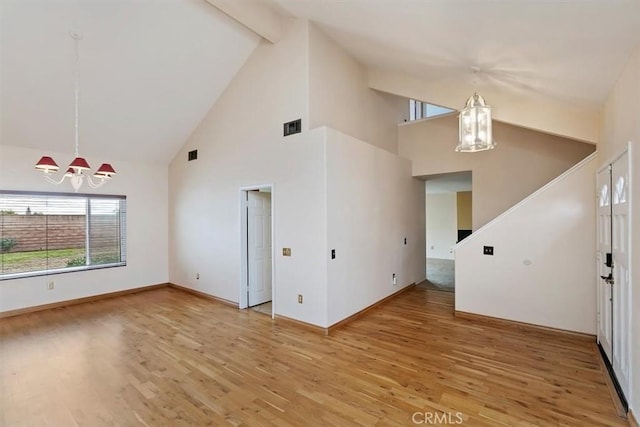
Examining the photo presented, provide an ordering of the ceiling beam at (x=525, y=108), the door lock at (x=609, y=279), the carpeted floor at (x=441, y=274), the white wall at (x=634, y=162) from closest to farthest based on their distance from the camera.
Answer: the white wall at (x=634, y=162), the door lock at (x=609, y=279), the ceiling beam at (x=525, y=108), the carpeted floor at (x=441, y=274)

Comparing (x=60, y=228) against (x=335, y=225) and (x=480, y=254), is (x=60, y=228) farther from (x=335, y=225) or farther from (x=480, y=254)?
(x=480, y=254)

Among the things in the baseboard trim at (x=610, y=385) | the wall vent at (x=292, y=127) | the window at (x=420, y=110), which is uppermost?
the window at (x=420, y=110)

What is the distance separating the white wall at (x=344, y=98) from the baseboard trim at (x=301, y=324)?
9.34ft

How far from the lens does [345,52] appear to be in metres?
4.84

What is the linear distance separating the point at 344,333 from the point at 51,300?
17.6 feet

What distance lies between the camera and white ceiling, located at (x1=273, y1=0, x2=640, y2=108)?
2170 millimetres

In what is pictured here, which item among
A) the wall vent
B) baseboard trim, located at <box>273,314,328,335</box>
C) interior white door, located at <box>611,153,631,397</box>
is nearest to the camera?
interior white door, located at <box>611,153,631,397</box>

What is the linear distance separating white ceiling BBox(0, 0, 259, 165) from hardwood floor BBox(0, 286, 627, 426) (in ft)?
10.7

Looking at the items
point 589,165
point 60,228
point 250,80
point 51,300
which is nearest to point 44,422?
point 51,300

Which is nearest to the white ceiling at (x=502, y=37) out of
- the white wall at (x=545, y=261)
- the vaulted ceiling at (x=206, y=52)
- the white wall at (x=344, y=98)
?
the vaulted ceiling at (x=206, y=52)

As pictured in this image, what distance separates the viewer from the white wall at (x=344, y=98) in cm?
428

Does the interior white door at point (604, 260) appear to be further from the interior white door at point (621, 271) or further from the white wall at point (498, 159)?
the white wall at point (498, 159)

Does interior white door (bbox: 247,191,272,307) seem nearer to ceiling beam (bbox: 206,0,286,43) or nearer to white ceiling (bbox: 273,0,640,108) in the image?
ceiling beam (bbox: 206,0,286,43)

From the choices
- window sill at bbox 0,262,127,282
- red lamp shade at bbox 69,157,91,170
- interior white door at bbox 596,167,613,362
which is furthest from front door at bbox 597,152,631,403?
window sill at bbox 0,262,127,282
